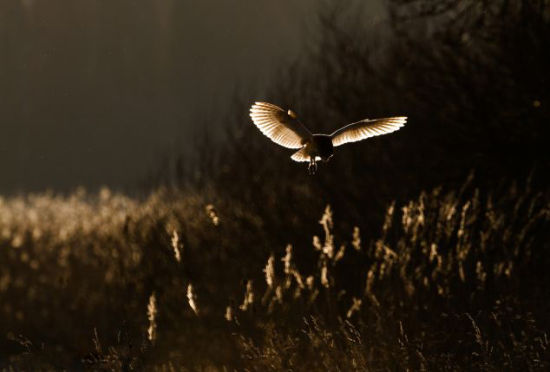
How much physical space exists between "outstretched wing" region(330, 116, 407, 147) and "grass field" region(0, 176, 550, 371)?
184 centimetres

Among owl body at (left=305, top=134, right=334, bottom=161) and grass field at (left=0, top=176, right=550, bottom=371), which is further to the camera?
grass field at (left=0, top=176, right=550, bottom=371)

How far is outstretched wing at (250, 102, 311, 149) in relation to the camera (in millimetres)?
2951

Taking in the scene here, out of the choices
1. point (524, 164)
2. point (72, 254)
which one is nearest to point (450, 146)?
point (524, 164)

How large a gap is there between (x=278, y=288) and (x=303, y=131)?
2.73 meters

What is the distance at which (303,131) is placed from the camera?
2963 mm

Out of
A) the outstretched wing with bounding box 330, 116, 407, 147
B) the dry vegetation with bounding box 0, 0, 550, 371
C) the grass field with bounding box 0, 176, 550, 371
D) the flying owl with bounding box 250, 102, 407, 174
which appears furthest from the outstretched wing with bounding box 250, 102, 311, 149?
the dry vegetation with bounding box 0, 0, 550, 371

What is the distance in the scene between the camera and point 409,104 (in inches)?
405

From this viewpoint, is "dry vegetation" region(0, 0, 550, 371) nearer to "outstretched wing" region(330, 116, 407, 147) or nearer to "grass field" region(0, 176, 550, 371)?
"grass field" region(0, 176, 550, 371)

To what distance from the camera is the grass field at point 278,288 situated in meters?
5.39

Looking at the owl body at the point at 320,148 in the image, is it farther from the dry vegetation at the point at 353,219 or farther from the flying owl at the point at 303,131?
the dry vegetation at the point at 353,219

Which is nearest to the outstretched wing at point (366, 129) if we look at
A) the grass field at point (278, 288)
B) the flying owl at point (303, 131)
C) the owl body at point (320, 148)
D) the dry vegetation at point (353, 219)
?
the flying owl at point (303, 131)

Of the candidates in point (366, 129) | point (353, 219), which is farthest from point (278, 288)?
point (353, 219)

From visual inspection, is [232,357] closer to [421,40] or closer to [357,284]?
[357,284]

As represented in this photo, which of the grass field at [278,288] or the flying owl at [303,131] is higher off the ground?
the flying owl at [303,131]
